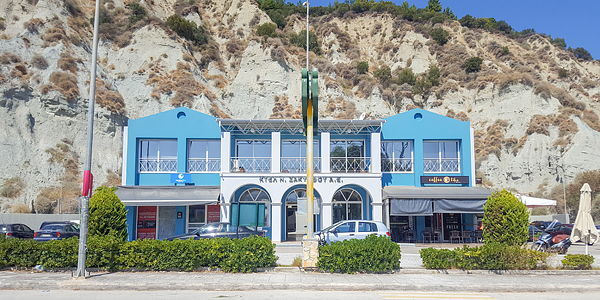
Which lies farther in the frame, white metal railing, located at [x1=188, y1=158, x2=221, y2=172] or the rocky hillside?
the rocky hillside

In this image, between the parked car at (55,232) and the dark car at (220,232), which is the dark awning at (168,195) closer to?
the parked car at (55,232)

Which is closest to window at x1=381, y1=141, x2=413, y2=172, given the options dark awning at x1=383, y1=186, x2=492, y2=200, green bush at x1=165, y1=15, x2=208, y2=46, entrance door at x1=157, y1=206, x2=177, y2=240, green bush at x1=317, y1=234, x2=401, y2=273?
dark awning at x1=383, y1=186, x2=492, y2=200

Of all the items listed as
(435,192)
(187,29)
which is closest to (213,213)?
(435,192)

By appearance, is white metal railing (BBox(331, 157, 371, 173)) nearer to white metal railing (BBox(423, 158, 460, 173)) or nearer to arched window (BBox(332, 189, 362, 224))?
arched window (BBox(332, 189, 362, 224))

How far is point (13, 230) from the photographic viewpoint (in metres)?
23.2

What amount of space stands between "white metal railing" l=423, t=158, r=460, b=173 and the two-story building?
0.06 m

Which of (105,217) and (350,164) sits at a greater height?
(350,164)

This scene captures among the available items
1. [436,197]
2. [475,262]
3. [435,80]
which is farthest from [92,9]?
[475,262]

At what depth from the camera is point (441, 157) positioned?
971 inches

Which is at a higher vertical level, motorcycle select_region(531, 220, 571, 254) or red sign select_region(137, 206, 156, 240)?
red sign select_region(137, 206, 156, 240)

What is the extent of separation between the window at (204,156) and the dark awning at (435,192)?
9712mm

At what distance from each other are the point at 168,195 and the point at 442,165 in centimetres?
1549

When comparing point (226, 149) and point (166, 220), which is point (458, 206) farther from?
point (166, 220)

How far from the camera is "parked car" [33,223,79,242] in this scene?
66.2ft
